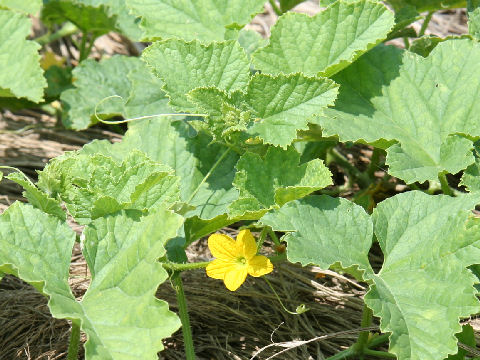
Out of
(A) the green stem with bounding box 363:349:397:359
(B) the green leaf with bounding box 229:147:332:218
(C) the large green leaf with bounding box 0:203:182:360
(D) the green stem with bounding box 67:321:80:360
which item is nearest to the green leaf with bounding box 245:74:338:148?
(B) the green leaf with bounding box 229:147:332:218

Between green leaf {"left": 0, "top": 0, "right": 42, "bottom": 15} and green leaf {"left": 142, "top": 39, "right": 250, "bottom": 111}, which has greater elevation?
green leaf {"left": 142, "top": 39, "right": 250, "bottom": 111}

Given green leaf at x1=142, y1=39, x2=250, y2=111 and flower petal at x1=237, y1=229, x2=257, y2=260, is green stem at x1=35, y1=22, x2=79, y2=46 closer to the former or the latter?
green leaf at x1=142, y1=39, x2=250, y2=111

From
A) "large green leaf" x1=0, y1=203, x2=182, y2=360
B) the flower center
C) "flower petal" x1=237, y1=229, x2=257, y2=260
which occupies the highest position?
"large green leaf" x1=0, y1=203, x2=182, y2=360

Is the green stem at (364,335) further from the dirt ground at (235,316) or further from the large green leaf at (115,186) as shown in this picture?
the large green leaf at (115,186)

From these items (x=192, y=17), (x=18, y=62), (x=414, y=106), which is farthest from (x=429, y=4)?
(x=18, y=62)

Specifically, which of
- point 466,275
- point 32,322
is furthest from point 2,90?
point 466,275

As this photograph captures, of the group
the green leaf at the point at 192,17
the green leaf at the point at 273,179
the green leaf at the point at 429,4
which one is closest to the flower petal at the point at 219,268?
the green leaf at the point at 273,179

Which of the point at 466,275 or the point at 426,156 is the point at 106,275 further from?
the point at 426,156
